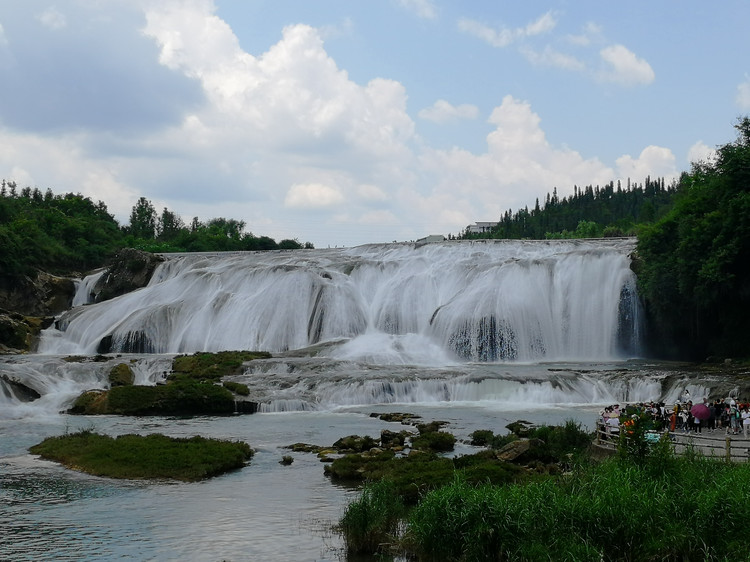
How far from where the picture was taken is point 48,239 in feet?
264

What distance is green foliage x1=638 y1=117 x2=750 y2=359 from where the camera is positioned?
144 feet

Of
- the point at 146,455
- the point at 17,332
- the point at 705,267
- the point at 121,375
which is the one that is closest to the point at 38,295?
the point at 17,332

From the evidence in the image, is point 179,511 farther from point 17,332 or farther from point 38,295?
point 38,295

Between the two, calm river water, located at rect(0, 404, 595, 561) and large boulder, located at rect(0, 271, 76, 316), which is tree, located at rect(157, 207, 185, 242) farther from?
calm river water, located at rect(0, 404, 595, 561)

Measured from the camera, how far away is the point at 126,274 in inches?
2709

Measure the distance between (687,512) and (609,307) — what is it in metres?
39.8

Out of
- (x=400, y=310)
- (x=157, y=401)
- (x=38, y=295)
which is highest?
(x=38, y=295)

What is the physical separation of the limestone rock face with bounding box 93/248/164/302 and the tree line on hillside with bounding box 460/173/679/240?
79.2m

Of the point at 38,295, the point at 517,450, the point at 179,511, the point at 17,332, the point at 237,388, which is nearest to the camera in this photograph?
the point at 179,511

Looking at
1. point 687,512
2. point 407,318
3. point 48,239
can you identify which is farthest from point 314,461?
point 48,239

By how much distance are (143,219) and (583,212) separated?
81.3 m

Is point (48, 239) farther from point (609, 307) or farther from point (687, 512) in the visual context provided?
point (687, 512)

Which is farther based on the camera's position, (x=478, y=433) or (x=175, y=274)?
(x=175, y=274)

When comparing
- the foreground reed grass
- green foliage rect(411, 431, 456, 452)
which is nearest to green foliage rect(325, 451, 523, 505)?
green foliage rect(411, 431, 456, 452)
